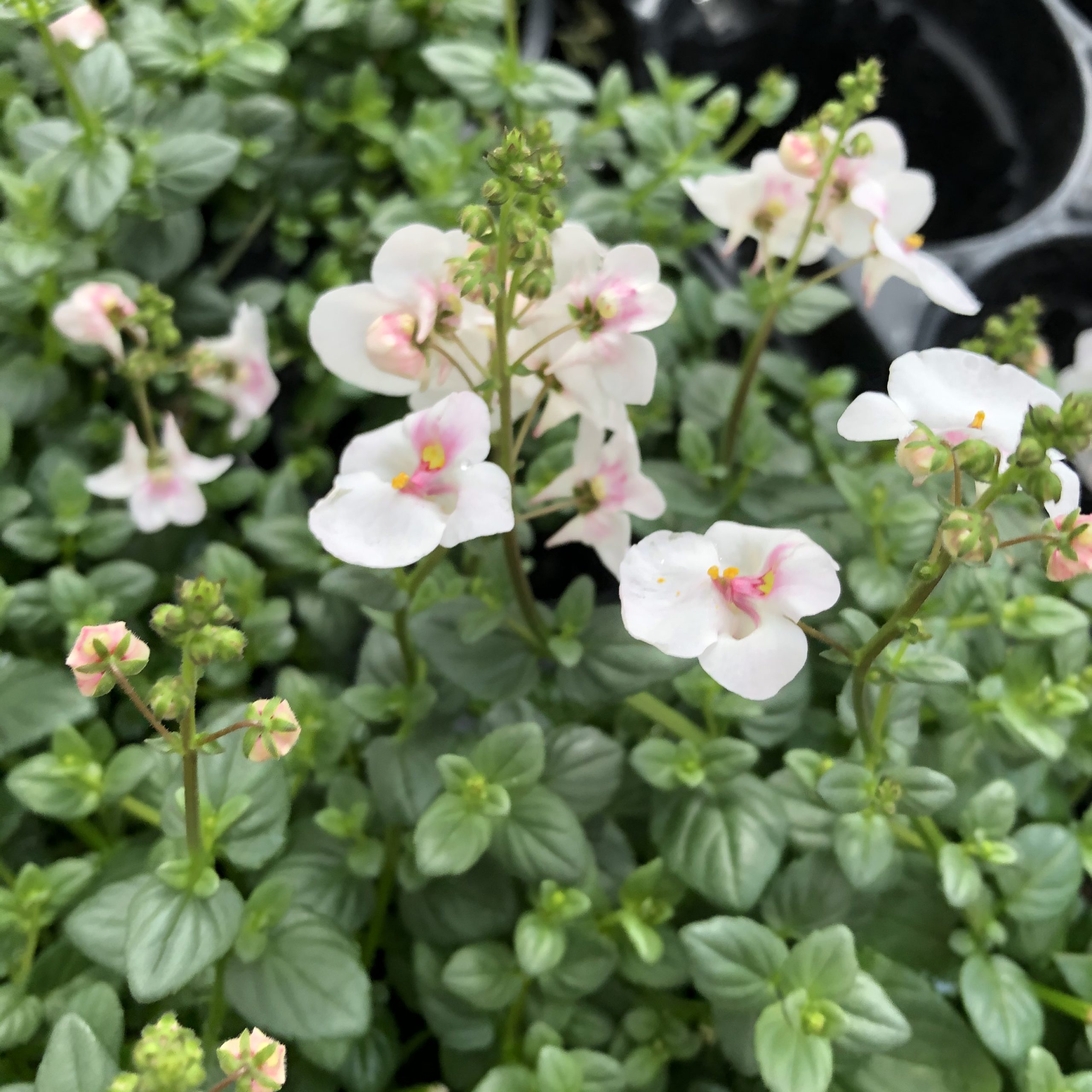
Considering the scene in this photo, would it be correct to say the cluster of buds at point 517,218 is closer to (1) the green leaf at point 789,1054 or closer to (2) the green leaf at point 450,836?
(2) the green leaf at point 450,836

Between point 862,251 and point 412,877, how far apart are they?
0.66m

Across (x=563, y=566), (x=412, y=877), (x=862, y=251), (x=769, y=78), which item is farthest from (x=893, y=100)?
(x=412, y=877)

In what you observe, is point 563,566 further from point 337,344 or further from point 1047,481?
point 1047,481

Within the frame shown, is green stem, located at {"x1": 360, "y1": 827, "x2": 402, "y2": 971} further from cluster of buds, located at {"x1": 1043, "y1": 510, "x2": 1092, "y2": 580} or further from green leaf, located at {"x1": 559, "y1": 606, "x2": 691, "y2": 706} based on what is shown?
cluster of buds, located at {"x1": 1043, "y1": 510, "x2": 1092, "y2": 580}

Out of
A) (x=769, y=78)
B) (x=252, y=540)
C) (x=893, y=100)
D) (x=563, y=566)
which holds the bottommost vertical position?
(x=563, y=566)

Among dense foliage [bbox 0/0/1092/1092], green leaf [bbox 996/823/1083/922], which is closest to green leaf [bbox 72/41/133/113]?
dense foliage [bbox 0/0/1092/1092]

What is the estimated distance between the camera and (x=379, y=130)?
115 cm

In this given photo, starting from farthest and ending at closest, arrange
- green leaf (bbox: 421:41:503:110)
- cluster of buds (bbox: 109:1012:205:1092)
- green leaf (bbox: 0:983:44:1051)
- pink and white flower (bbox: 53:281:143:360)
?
green leaf (bbox: 421:41:503:110) < pink and white flower (bbox: 53:281:143:360) < green leaf (bbox: 0:983:44:1051) < cluster of buds (bbox: 109:1012:205:1092)

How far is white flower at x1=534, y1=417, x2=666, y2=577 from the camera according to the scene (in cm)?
73

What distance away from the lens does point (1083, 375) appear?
958mm

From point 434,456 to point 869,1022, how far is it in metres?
0.49

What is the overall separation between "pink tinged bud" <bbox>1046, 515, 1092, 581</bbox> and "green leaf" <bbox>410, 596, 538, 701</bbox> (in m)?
0.39

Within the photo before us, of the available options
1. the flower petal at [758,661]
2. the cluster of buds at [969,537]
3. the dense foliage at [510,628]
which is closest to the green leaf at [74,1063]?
the dense foliage at [510,628]

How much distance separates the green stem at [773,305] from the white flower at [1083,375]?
0.99ft
